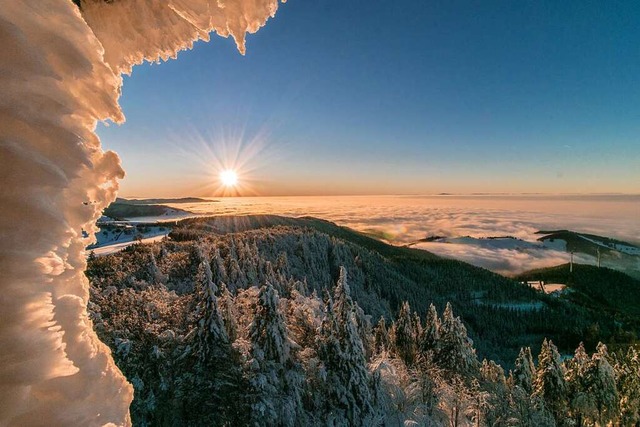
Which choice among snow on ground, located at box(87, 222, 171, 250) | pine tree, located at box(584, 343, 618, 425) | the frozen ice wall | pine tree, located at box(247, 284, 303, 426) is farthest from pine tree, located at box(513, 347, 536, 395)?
snow on ground, located at box(87, 222, 171, 250)

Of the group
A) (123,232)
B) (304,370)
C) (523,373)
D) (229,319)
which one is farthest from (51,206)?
(123,232)

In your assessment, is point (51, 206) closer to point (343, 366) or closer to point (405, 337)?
point (343, 366)

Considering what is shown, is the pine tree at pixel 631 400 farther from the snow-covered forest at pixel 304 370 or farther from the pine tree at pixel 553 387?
the pine tree at pixel 553 387

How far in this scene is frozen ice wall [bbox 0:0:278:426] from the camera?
77cm

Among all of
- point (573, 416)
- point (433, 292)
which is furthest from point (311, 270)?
point (573, 416)

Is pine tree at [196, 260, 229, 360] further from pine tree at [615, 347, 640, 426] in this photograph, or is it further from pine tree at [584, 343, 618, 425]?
pine tree at [615, 347, 640, 426]

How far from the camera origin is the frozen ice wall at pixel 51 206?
2.53 feet

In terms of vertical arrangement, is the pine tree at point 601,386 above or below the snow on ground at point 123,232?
below

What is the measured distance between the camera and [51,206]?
0.86 meters

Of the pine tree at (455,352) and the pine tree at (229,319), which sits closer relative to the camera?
the pine tree at (229,319)

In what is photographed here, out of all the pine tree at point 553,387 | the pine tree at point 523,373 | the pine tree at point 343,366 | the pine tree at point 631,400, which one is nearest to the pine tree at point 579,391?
the pine tree at point 553,387

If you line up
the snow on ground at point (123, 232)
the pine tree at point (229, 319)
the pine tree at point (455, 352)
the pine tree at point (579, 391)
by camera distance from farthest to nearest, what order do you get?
1. the snow on ground at point (123, 232)
2. the pine tree at point (579, 391)
3. the pine tree at point (455, 352)
4. the pine tree at point (229, 319)

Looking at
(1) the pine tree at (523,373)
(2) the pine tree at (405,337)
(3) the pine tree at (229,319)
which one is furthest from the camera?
(2) the pine tree at (405,337)

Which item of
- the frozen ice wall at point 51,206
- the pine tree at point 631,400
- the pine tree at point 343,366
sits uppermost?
the frozen ice wall at point 51,206
